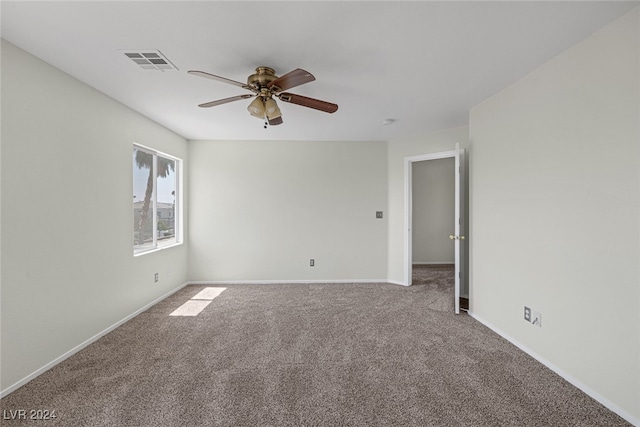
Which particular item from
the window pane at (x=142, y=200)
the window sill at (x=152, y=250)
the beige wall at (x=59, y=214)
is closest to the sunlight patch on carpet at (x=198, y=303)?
the beige wall at (x=59, y=214)

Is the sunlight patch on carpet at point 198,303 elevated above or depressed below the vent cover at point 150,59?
below

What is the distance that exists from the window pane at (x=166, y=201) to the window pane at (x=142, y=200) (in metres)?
0.20

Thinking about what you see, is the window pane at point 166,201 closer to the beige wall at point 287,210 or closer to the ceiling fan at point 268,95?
the beige wall at point 287,210

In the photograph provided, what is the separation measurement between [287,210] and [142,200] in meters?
2.07

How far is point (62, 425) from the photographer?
1599 mm

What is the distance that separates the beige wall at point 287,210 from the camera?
4.59m

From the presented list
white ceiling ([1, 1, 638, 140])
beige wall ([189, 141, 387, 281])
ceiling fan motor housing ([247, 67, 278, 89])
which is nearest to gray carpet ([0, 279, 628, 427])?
beige wall ([189, 141, 387, 281])

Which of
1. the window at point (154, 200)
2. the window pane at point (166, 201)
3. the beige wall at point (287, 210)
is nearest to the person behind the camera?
the window at point (154, 200)

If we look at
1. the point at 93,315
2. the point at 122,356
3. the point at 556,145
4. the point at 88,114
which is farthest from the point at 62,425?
the point at 556,145

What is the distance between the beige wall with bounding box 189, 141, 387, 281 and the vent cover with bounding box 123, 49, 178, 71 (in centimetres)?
240

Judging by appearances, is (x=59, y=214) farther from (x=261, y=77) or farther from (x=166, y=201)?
(x=261, y=77)

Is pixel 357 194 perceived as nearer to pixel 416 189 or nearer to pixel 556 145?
pixel 416 189

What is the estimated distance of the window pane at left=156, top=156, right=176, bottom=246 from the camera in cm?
396

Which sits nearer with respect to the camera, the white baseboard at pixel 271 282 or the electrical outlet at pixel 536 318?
the electrical outlet at pixel 536 318
